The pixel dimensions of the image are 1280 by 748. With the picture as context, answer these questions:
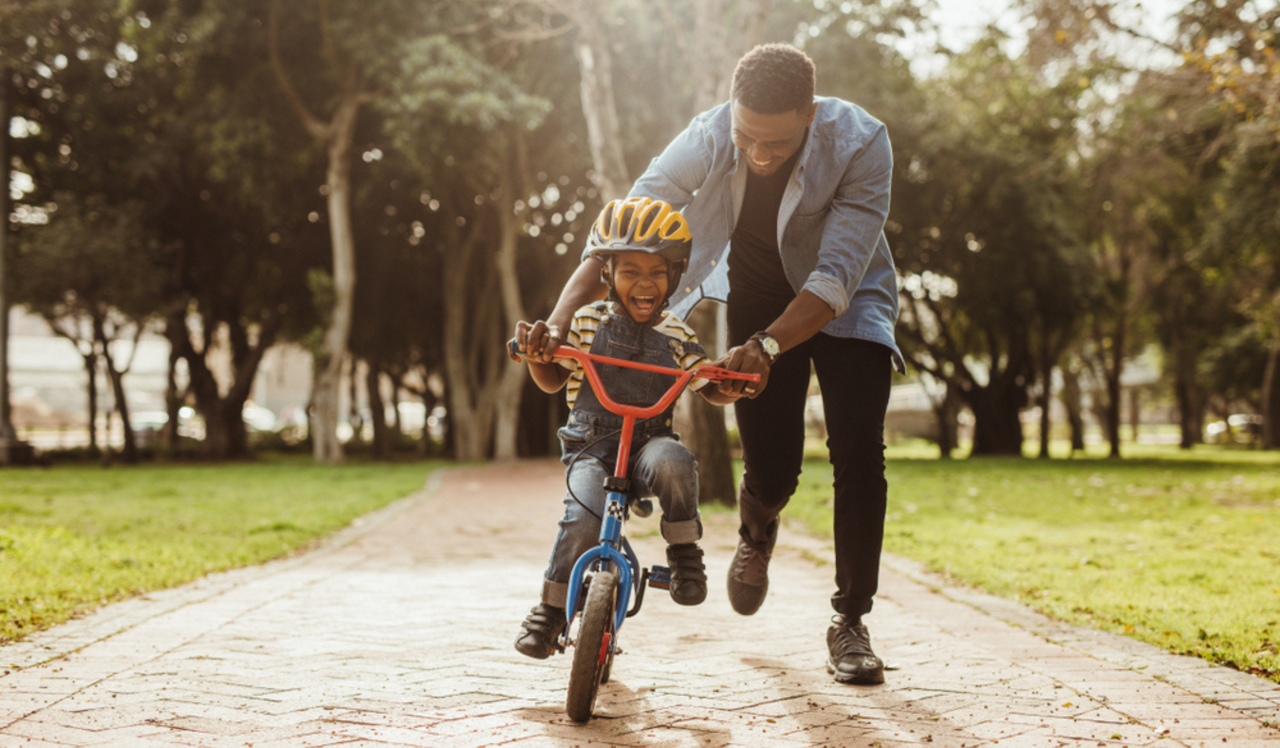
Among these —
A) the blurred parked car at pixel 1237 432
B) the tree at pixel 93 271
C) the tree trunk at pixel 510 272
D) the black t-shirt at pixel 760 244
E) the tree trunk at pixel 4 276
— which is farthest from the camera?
the blurred parked car at pixel 1237 432

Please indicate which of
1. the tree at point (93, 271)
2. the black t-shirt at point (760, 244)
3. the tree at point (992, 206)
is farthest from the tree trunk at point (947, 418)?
the black t-shirt at point (760, 244)

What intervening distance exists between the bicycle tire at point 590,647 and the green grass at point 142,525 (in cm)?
258

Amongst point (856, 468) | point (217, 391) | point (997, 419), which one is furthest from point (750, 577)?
point (997, 419)

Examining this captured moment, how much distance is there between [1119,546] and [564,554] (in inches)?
235

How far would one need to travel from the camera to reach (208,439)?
2311 centimetres

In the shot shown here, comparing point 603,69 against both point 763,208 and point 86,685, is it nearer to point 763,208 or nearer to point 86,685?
point 763,208

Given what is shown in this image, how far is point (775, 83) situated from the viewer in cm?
301

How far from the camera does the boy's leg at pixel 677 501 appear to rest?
3.04 metres

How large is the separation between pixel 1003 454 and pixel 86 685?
86.2ft

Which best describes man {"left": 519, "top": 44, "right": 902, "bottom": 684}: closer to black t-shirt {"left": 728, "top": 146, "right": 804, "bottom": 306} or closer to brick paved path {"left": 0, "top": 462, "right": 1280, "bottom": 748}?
black t-shirt {"left": 728, "top": 146, "right": 804, "bottom": 306}

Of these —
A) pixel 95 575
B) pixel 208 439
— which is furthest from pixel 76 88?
pixel 95 575

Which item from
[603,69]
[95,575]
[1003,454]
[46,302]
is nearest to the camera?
[95,575]

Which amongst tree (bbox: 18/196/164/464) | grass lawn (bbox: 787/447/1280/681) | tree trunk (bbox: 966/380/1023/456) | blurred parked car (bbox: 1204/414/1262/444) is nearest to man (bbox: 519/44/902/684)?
grass lawn (bbox: 787/447/1280/681)

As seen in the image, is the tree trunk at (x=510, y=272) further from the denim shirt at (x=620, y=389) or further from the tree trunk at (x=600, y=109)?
the denim shirt at (x=620, y=389)
